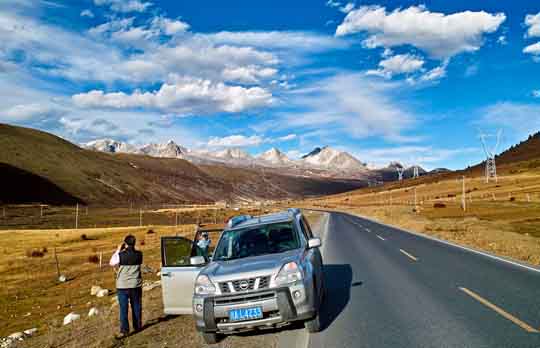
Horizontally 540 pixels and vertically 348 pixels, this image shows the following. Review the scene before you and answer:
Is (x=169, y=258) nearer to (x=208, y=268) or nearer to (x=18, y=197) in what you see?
(x=208, y=268)

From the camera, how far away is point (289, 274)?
23.7ft

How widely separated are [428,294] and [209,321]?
5.43m

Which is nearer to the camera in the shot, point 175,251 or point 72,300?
point 175,251

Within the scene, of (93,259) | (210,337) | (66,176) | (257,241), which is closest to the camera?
(210,337)

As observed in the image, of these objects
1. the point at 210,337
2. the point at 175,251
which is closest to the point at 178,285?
the point at 175,251

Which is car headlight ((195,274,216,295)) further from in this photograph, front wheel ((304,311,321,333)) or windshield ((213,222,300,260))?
front wheel ((304,311,321,333))

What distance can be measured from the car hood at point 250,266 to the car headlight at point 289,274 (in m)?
0.09

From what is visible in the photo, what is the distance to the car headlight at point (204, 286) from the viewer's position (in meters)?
7.26

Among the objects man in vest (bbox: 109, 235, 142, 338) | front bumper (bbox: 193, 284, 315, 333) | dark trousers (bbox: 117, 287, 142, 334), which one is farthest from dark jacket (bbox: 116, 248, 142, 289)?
front bumper (bbox: 193, 284, 315, 333)

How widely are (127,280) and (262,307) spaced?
3733 millimetres

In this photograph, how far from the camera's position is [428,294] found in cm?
991

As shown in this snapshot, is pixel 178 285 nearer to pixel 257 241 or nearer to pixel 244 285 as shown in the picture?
pixel 257 241

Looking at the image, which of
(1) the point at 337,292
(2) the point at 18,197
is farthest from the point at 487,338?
(2) the point at 18,197

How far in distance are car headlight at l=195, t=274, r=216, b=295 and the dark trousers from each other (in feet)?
8.65
